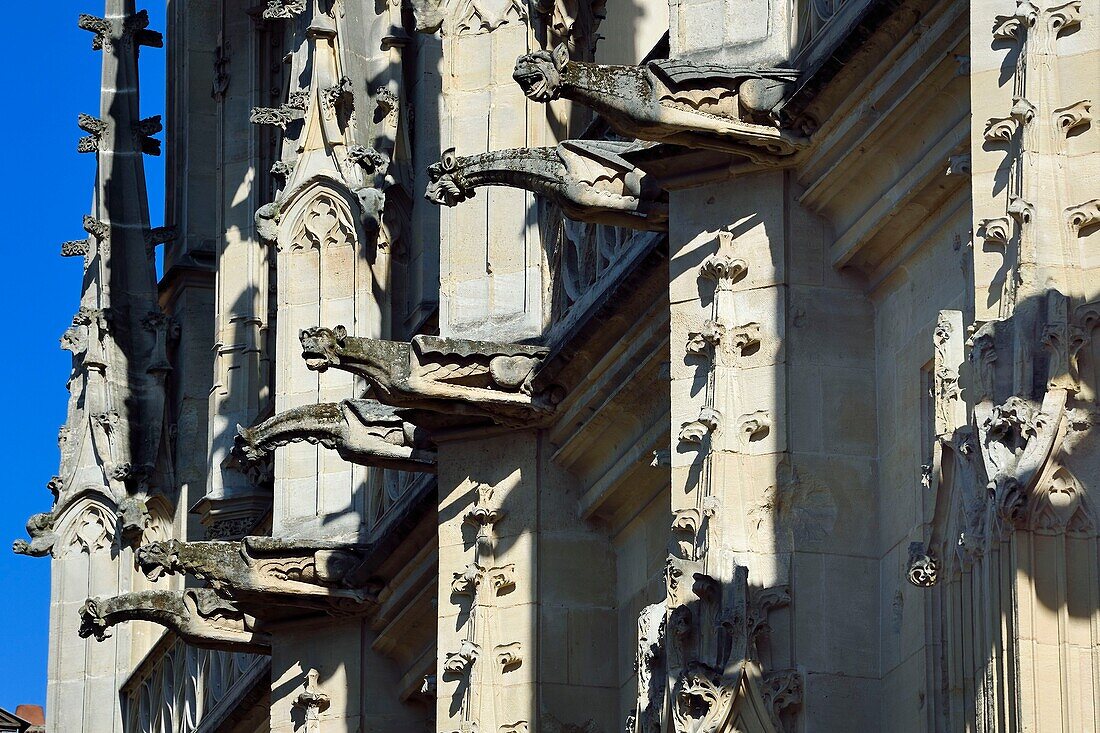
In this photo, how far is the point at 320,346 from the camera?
17.5 meters

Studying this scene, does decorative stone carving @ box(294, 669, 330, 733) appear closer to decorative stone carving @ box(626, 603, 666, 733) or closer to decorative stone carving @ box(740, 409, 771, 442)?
decorative stone carving @ box(626, 603, 666, 733)

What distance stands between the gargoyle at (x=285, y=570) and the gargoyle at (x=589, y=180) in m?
5.32

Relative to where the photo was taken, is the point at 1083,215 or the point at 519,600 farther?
the point at 519,600

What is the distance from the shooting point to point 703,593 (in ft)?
45.0

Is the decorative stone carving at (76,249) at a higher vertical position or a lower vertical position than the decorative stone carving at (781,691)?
higher

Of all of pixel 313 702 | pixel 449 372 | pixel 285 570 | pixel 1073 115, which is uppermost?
pixel 449 372

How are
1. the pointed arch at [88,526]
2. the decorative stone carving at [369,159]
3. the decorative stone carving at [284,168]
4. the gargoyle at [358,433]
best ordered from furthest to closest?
the pointed arch at [88,526] < the decorative stone carving at [284,168] < the decorative stone carving at [369,159] < the gargoyle at [358,433]

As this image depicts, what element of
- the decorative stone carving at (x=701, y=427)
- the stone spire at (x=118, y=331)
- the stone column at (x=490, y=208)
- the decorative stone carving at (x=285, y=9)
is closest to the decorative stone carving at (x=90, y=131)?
the stone spire at (x=118, y=331)

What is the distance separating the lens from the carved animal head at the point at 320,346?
57.3 feet

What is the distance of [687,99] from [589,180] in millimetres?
1275

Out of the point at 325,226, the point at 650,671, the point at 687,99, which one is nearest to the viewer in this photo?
the point at 650,671

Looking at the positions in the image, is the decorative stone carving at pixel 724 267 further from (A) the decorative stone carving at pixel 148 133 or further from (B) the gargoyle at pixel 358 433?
(A) the decorative stone carving at pixel 148 133

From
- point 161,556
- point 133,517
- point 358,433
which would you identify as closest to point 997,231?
point 358,433

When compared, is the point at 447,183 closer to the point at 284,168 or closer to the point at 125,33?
the point at 284,168
